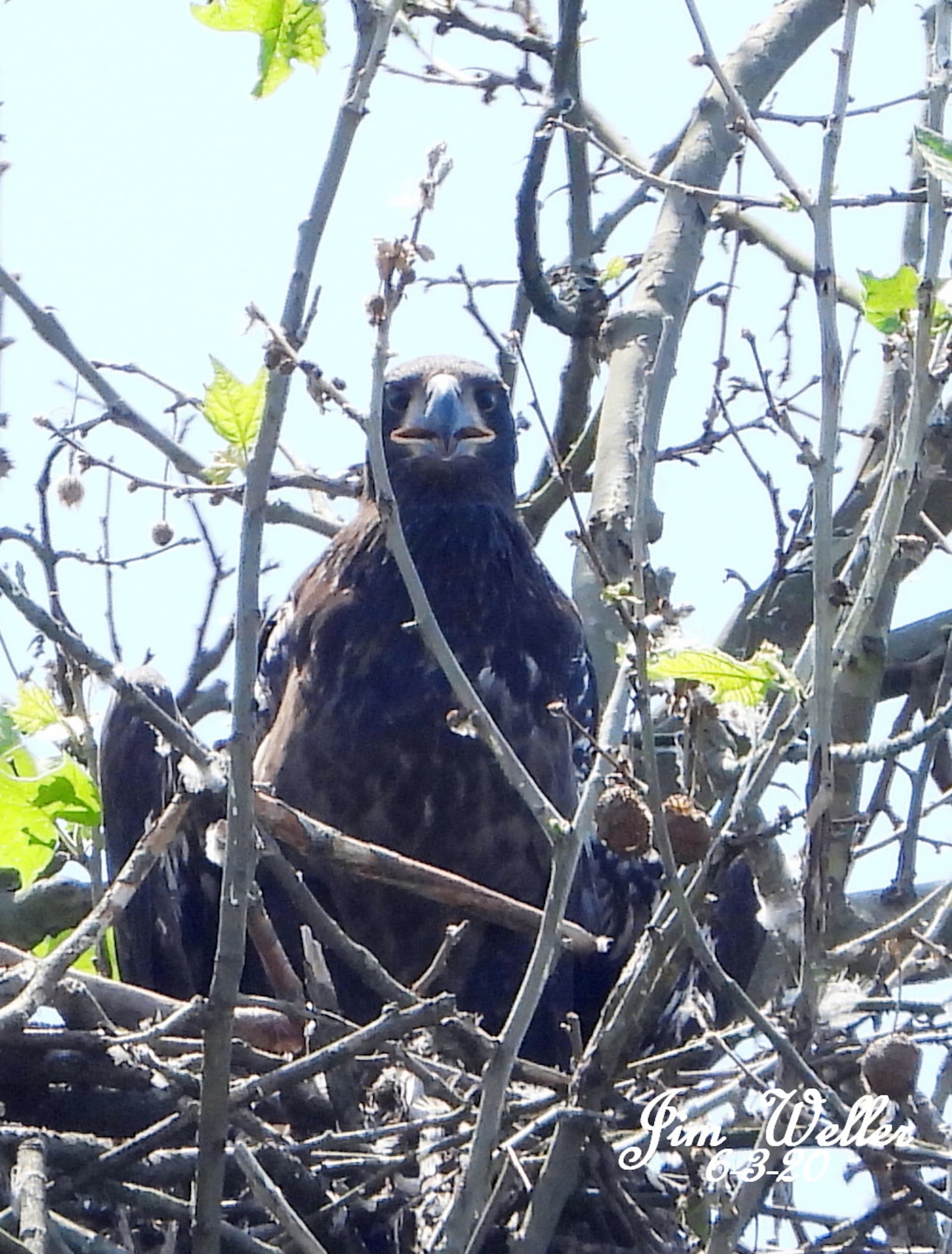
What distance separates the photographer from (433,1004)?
3012 millimetres

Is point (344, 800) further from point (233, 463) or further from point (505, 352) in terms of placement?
point (233, 463)

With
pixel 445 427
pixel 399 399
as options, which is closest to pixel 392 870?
pixel 445 427

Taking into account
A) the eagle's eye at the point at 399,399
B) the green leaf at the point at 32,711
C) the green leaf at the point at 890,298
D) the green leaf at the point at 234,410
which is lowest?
the green leaf at the point at 32,711

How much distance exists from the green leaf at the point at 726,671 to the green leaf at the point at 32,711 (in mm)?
1713

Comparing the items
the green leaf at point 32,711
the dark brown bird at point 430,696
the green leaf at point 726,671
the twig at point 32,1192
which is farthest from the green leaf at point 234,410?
the dark brown bird at point 430,696

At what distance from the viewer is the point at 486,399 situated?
5.17 meters

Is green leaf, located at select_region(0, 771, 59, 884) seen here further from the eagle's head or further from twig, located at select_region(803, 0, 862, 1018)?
twig, located at select_region(803, 0, 862, 1018)

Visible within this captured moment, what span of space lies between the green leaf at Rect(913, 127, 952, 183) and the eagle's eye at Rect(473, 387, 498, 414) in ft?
8.08

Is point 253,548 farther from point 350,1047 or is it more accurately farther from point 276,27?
point 350,1047

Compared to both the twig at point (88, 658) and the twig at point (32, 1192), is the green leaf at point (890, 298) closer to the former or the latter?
the twig at point (88, 658)

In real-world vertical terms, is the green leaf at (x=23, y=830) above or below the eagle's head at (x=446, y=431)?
below

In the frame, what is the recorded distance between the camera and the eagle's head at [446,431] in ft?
16.2

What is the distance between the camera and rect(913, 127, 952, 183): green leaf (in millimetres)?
2652

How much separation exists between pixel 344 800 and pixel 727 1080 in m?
1.38
